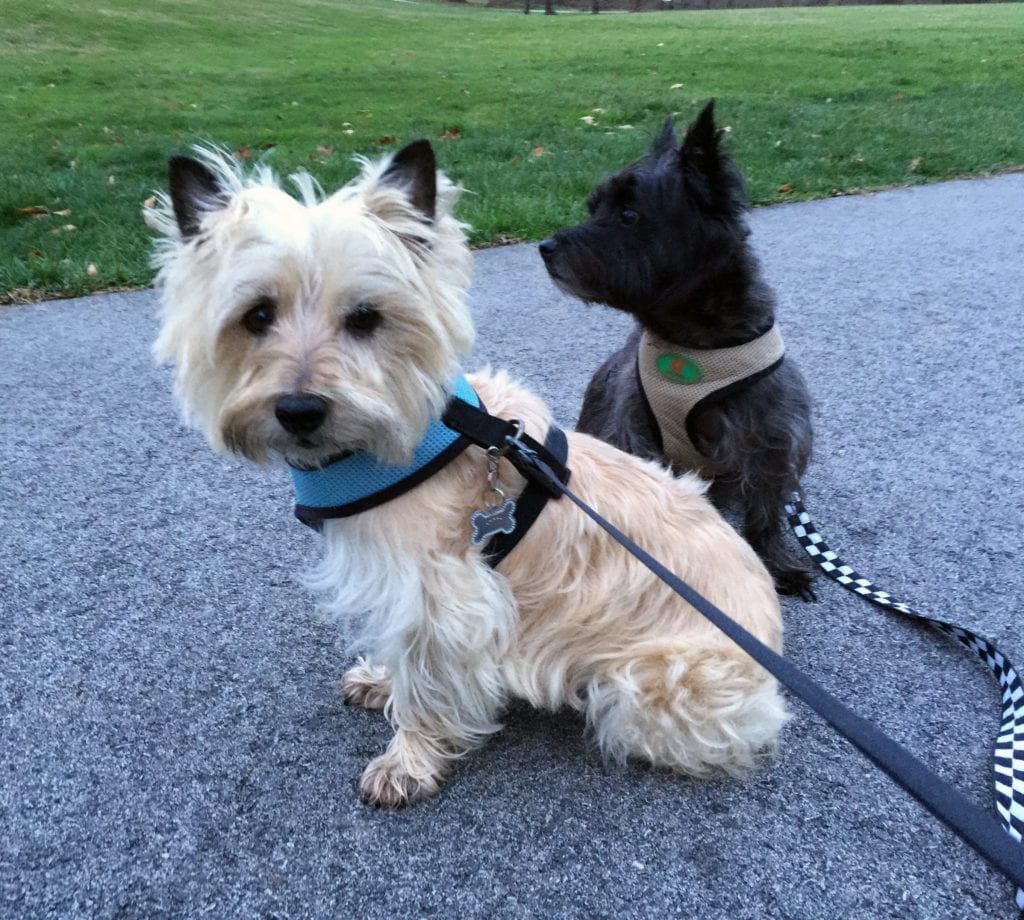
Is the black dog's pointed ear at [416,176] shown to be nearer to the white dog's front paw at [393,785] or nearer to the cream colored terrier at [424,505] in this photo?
the cream colored terrier at [424,505]

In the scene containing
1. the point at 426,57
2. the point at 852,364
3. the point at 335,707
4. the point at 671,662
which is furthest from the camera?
the point at 426,57

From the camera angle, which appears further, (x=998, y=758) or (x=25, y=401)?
(x=25, y=401)

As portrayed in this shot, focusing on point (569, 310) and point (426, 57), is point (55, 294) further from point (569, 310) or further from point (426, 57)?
point (426, 57)

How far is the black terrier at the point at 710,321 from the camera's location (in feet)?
11.1

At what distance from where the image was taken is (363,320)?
221 cm

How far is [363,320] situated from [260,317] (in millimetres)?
261

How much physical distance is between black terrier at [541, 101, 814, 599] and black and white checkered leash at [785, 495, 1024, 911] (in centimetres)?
11

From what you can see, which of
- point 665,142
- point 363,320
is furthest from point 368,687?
point 665,142

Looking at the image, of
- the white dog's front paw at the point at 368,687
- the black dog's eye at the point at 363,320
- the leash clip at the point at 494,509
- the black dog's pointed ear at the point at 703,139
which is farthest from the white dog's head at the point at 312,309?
the black dog's pointed ear at the point at 703,139

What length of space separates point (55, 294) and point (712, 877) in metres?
5.98

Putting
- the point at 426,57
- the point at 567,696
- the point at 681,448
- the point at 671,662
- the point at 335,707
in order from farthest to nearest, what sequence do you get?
the point at 426,57
the point at 681,448
the point at 335,707
the point at 567,696
the point at 671,662

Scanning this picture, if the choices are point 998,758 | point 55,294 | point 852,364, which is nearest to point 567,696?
point 998,758

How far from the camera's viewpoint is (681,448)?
142 inches

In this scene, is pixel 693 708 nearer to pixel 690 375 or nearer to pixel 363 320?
pixel 363 320
